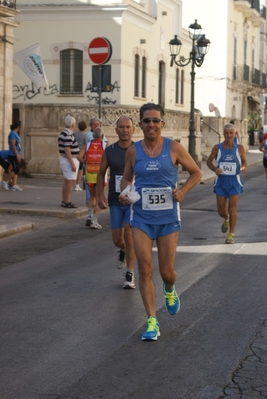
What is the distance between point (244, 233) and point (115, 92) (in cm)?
1858

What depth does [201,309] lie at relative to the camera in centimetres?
838

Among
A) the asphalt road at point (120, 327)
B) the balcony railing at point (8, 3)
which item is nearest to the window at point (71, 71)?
the balcony railing at point (8, 3)

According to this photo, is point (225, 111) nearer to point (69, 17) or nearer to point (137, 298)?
point (69, 17)

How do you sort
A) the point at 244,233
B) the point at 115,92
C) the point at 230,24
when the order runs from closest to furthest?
the point at 244,233, the point at 115,92, the point at 230,24

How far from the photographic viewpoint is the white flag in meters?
25.5

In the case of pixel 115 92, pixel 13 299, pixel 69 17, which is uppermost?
pixel 69 17

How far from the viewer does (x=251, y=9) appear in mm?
55875

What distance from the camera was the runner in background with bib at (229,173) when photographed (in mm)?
13406

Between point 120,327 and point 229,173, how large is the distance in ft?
20.6

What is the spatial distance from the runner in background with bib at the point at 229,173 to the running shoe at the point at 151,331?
20.7 ft

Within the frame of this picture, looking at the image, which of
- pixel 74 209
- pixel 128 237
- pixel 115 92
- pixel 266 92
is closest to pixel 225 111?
pixel 266 92

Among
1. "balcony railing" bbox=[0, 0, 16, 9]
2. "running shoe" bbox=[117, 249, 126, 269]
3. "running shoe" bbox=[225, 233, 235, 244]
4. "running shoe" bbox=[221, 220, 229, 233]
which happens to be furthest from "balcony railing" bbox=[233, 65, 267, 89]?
"running shoe" bbox=[117, 249, 126, 269]

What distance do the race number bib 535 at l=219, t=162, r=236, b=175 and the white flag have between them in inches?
507

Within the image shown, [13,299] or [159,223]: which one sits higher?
[159,223]
